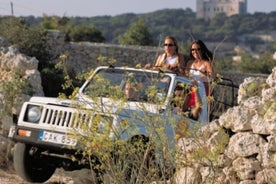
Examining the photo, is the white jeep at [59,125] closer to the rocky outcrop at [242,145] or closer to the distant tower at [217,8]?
the rocky outcrop at [242,145]

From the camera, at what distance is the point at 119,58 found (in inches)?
1068

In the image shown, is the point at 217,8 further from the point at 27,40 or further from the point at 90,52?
the point at 27,40

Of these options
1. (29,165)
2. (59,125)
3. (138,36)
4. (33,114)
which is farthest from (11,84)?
(138,36)

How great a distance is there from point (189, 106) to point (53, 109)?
150 centimetres

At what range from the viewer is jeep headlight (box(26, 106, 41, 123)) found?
9367mm

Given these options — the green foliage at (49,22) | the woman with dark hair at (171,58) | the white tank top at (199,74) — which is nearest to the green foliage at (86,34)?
the green foliage at (49,22)

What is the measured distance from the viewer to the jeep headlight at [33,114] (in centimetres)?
937

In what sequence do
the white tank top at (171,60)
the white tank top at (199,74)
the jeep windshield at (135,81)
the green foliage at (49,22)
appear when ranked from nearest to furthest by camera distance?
1. the jeep windshield at (135,81)
2. the white tank top at (199,74)
3. the white tank top at (171,60)
4. the green foliage at (49,22)

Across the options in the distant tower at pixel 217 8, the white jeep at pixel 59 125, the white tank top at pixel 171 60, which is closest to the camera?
the white jeep at pixel 59 125

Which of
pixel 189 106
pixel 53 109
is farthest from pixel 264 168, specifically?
pixel 53 109

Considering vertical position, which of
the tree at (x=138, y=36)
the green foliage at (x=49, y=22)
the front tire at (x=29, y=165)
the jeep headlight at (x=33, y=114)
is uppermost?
the jeep headlight at (x=33, y=114)

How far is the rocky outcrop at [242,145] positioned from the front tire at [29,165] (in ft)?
8.80

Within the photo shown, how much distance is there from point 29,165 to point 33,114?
0.68 m

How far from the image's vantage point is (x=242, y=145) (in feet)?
23.5
